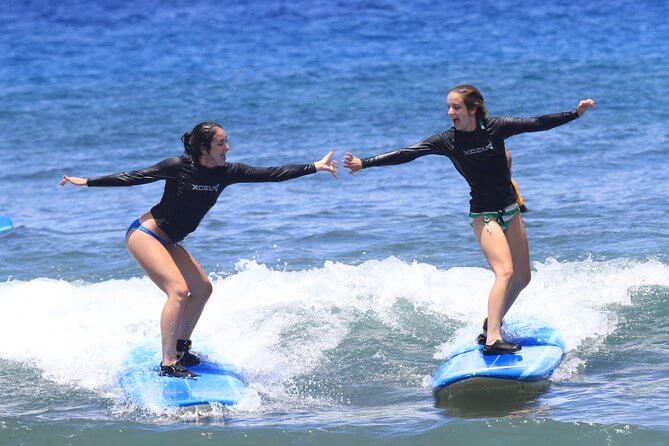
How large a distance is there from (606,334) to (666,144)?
850 centimetres

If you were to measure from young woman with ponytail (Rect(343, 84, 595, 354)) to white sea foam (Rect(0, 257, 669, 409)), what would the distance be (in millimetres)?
891

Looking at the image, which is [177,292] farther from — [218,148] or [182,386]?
[218,148]

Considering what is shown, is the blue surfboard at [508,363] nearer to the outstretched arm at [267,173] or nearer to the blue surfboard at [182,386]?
the blue surfboard at [182,386]

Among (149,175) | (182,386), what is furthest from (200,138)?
(182,386)

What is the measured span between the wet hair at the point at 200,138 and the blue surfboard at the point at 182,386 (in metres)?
1.55

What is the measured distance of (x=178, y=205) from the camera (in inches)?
308

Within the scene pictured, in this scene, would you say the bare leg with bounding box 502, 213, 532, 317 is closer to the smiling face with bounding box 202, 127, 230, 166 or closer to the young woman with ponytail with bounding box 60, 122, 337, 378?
the young woman with ponytail with bounding box 60, 122, 337, 378

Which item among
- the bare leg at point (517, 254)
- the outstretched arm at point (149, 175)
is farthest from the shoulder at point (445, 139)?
the outstretched arm at point (149, 175)

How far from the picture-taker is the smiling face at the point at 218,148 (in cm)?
765

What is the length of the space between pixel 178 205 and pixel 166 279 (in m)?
0.52

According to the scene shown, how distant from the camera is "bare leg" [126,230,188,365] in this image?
305 inches

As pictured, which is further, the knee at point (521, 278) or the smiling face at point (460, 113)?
the knee at point (521, 278)

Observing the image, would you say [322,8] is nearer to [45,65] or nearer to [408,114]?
[45,65]

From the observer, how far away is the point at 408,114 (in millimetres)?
21344
